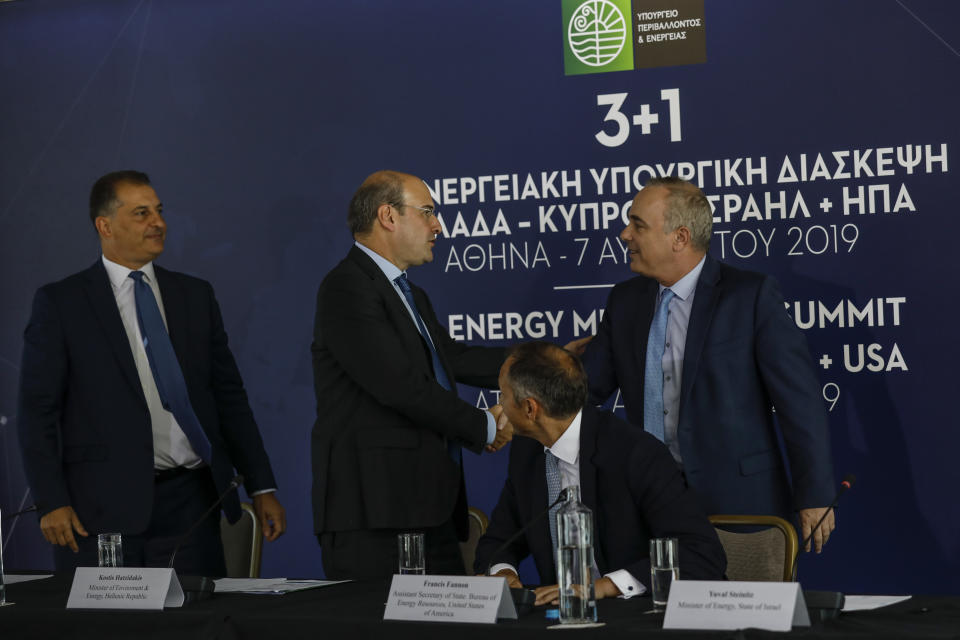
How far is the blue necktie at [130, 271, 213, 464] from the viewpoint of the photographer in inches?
152

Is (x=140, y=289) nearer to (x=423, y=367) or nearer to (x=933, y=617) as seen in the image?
(x=423, y=367)

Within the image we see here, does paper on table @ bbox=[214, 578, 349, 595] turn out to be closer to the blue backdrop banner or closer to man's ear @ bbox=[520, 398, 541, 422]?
man's ear @ bbox=[520, 398, 541, 422]

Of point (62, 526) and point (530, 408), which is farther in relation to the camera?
point (62, 526)

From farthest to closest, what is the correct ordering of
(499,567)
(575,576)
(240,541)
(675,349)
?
(240,541), (675,349), (499,567), (575,576)

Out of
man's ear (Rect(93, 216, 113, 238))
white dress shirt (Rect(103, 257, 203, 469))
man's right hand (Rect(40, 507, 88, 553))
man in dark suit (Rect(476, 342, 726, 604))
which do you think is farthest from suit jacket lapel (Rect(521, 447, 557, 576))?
man's ear (Rect(93, 216, 113, 238))

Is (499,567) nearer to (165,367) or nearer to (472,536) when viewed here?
(472,536)

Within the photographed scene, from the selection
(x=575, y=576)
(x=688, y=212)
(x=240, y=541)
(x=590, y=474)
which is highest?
(x=688, y=212)

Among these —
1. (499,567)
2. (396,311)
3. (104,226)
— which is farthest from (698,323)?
(104,226)

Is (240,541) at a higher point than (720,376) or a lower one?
lower

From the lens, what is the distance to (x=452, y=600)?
7.42ft

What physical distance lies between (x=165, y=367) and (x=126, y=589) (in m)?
1.42

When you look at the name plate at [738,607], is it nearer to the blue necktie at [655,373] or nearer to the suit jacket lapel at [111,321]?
the blue necktie at [655,373]

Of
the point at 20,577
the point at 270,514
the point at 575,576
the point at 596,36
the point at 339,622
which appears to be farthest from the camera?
the point at 596,36

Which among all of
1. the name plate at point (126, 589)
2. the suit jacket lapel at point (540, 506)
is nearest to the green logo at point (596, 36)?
the suit jacket lapel at point (540, 506)
